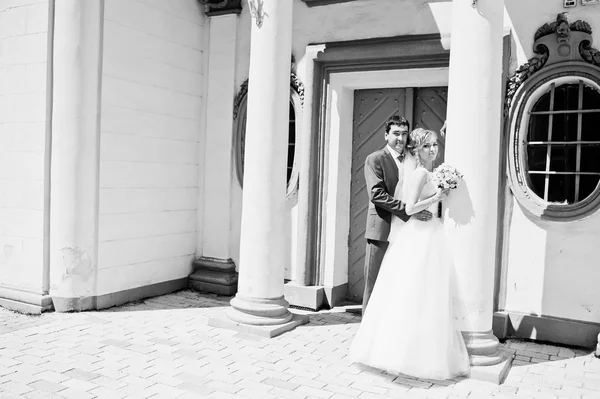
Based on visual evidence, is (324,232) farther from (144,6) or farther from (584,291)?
(144,6)

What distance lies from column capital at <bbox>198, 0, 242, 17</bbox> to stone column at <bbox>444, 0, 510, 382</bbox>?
3688 mm

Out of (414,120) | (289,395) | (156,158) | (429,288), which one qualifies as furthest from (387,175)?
(156,158)

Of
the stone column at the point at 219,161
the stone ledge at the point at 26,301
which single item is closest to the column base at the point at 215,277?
the stone column at the point at 219,161

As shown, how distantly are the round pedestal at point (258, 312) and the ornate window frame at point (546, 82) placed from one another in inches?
108

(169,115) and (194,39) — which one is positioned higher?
(194,39)

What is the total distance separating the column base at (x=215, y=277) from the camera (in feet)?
25.5

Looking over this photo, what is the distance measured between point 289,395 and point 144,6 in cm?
511

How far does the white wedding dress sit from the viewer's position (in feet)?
15.2

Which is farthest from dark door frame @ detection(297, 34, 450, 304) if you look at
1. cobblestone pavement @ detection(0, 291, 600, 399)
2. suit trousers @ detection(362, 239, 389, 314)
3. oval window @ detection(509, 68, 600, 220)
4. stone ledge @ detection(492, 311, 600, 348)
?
stone ledge @ detection(492, 311, 600, 348)

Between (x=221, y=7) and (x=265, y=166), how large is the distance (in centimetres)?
305

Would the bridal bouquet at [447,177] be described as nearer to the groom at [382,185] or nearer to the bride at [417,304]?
the bride at [417,304]

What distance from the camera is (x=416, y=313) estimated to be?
15.4 ft

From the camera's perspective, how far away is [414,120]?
702 cm

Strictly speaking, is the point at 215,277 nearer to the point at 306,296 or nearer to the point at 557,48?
the point at 306,296
